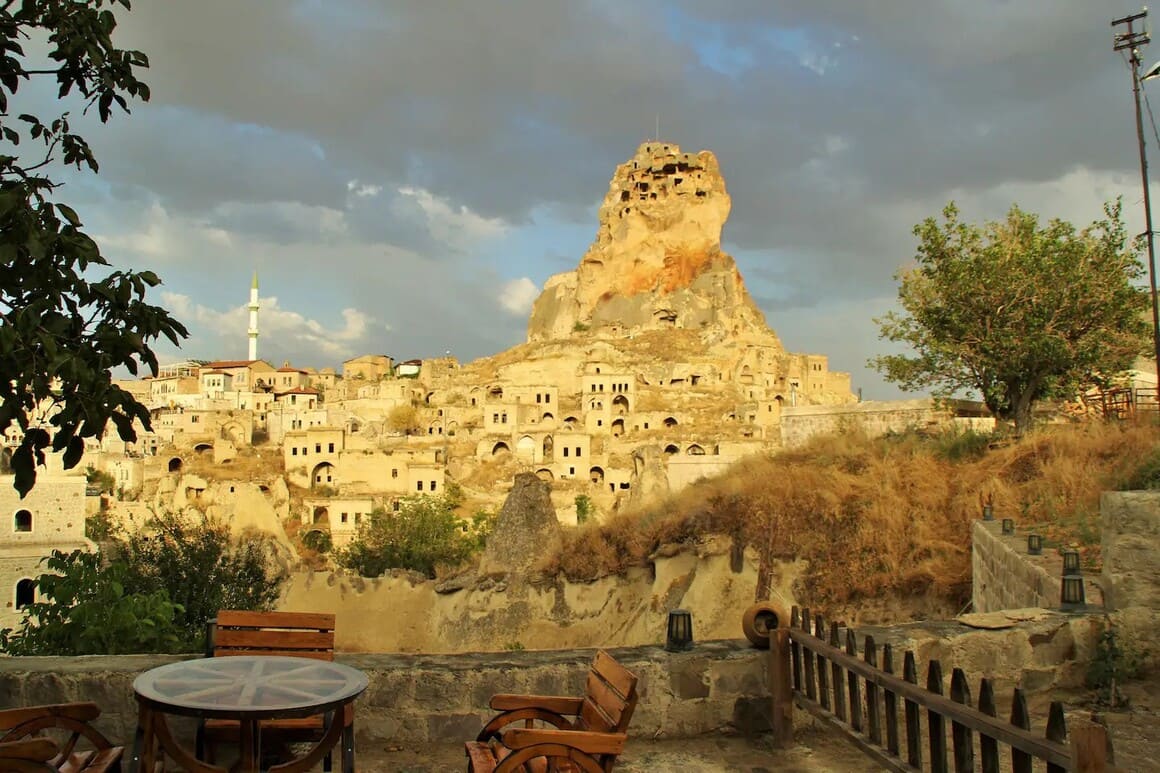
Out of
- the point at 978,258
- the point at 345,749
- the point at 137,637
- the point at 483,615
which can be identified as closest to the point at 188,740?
the point at 345,749

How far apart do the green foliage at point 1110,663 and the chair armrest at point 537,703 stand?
9.87ft

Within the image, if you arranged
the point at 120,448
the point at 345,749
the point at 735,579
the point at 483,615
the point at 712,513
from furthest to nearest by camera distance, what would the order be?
1. the point at 120,448
2. the point at 483,615
3. the point at 712,513
4. the point at 735,579
5. the point at 345,749

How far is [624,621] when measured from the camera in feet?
45.2

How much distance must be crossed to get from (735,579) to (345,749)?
33.0ft

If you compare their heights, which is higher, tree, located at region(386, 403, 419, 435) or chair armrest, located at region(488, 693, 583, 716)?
tree, located at region(386, 403, 419, 435)

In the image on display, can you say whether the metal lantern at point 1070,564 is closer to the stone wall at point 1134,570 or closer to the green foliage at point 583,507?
the stone wall at point 1134,570

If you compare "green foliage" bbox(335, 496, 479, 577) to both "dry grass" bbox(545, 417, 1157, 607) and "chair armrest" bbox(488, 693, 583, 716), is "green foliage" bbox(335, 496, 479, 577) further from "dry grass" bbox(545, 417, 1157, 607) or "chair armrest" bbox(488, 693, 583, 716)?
"chair armrest" bbox(488, 693, 583, 716)

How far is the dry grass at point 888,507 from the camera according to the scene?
9.75m

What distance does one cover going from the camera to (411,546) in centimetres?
2917

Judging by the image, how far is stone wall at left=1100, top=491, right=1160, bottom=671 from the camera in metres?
4.95

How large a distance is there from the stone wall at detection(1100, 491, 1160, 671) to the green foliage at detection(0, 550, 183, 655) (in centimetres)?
584

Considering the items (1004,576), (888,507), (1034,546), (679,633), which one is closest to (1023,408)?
(888,507)

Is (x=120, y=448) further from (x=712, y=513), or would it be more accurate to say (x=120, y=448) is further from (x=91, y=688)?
(x=91, y=688)

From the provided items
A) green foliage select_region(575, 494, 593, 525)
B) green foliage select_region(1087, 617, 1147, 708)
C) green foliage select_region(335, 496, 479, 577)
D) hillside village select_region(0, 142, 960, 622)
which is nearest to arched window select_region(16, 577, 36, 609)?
hillside village select_region(0, 142, 960, 622)
